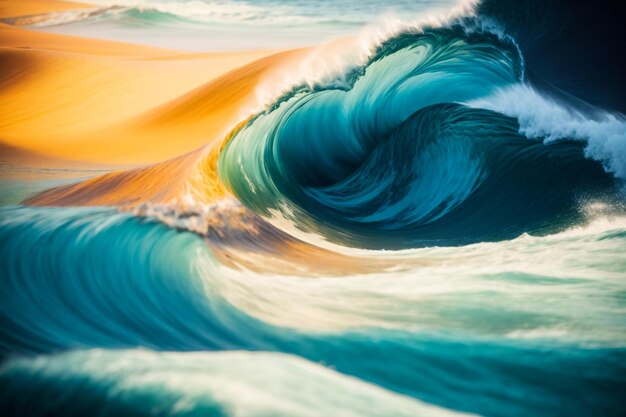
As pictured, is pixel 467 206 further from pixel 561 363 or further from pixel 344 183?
pixel 561 363

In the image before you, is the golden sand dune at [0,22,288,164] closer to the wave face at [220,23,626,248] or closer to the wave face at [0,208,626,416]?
the wave face at [220,23,626,248]

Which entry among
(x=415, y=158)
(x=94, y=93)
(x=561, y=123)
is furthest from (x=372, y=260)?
(x=94, y=93)

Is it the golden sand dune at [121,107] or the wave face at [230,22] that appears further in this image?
the wave face at [230,22]

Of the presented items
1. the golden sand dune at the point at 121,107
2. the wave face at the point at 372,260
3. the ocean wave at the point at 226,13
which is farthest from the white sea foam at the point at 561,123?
the ocean wave at the point at 226,13

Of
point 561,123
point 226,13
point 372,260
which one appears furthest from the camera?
point 226,13

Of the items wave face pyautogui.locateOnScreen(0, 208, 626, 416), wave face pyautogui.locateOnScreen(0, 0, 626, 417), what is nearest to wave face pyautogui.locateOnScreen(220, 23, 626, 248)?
wave face pyautogui.locateOnScreen(0, 0, 626, 417)

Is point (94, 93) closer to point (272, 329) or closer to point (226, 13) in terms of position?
point (226, 13)

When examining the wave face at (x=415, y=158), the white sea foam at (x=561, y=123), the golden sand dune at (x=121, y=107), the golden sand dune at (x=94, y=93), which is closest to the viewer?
the golden sand dune at (x=121, y=107)

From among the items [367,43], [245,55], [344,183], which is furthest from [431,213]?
[245,55]

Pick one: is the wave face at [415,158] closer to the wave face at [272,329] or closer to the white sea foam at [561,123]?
the white sea foam at [561,123]
